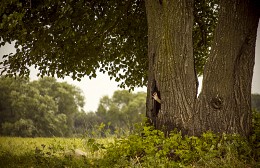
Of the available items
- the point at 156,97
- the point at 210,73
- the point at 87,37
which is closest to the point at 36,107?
the point at 87,37

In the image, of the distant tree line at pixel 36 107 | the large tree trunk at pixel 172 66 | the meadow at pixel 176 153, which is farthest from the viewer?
the distant tree line at pixel 36 107

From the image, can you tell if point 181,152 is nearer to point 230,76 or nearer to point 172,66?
point 172,66

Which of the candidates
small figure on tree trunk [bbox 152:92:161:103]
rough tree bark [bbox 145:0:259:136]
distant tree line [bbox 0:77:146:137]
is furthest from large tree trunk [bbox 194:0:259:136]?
distant tree line [bbox 0:77:146:137]

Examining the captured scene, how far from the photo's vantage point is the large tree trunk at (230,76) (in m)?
5.92

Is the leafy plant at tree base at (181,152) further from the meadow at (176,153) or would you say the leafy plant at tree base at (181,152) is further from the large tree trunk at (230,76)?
the large tree trunk at (230,76)

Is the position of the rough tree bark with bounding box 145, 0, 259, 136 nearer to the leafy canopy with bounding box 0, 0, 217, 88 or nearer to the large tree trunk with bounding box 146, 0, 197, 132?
the large tree trunk with bounding box 146, 0, 197, 132

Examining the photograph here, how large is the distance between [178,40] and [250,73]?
1809 mm

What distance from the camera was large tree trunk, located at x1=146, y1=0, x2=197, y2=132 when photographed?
605cm

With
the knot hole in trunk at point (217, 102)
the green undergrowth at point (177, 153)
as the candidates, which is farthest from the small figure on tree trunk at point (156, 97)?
the knot hole in trunk at point (217, 102)

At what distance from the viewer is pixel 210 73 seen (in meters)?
6.12

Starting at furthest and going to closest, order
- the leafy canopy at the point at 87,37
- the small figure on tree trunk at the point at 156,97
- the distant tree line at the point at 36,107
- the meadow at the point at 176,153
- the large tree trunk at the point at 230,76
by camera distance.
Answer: the distant tree line at the point at 36,107, the leafy canopy at the point at 87,37, the small figure on tree trunk at the point at 156,97, the large tree trunk at the point at 230,76, the meadow at the point at 176,153

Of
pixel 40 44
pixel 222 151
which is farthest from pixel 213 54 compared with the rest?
pixel 40 44

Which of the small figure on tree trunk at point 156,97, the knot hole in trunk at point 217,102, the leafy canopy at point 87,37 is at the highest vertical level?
the leafy canopy at point 87,37

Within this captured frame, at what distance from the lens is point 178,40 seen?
20.6ft
